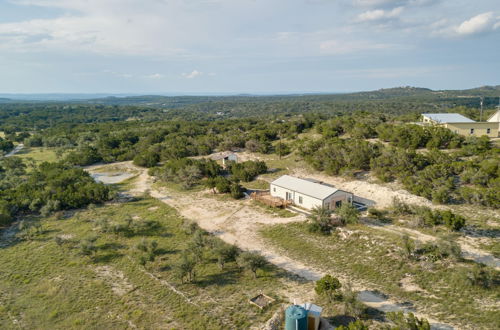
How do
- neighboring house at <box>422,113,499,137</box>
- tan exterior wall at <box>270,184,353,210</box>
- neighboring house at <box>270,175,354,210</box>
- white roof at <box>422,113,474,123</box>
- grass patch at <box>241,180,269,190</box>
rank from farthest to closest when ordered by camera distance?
white roof at <box>422,113,474,123</box> < neighboring house at <box>422,113,499,137</box> < grass patch at <box>241,180,269,190</box> < neighboring house at <box>270,175,354,210</box> < tan exterior wall at <box>270,184,353,210</box>

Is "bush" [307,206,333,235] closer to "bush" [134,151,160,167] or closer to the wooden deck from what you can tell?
the wooden deck

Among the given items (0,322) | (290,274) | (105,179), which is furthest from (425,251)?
(105,179)

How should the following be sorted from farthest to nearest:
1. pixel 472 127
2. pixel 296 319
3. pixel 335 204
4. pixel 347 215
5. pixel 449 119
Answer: pixel 449 119
pixel 472 127
pixel 335 204
pixel 347 215
pixel 296 319

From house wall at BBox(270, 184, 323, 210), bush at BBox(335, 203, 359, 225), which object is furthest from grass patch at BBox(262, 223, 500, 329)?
house wall at BBox(270, 184, 323, 210)

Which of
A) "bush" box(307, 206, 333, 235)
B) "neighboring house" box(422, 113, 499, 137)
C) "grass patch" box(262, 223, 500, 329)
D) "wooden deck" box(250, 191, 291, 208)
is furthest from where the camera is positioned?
"neighboring house" box(422, 113, 499, 137)

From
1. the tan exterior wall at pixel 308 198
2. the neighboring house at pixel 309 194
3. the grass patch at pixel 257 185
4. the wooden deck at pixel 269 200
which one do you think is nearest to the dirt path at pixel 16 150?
the grass patch at pixel 257 185

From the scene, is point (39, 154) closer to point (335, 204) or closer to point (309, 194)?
point (309, 194)

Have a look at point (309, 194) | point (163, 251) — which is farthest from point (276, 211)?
point (163, 251)
